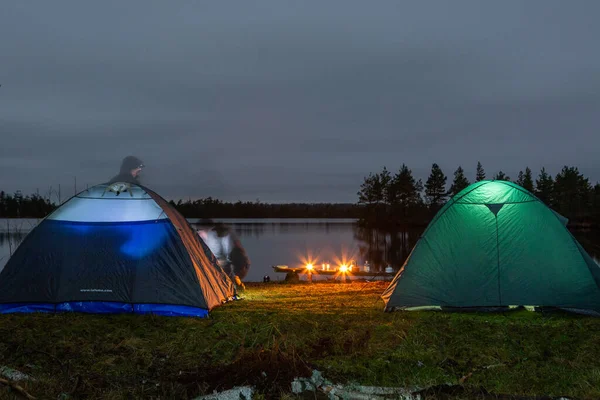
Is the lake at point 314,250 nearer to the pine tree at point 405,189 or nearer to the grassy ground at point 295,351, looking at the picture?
the grassy ground at point 295,351

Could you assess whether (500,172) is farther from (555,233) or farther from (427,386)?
(427,386)

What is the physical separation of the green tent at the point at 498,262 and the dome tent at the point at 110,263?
369 centimetres

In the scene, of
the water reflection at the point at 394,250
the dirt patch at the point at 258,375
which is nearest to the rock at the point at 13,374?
the dirt patch at the point at 258,375

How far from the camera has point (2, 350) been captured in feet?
19.3

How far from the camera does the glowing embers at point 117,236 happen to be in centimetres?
880

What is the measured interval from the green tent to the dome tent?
369cm

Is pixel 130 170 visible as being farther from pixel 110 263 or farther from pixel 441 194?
pixel 441 194

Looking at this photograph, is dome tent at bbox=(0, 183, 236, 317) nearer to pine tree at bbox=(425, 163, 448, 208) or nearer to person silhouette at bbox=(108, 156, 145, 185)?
person silhouette at bbox=(108, 156, 145, 185)

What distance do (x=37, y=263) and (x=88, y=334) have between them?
102 inches

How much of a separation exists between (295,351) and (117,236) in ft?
15.4

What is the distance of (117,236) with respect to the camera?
29.4 feet

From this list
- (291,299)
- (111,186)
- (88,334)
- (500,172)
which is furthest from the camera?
(500,172)

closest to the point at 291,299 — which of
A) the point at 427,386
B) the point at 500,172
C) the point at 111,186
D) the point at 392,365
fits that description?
the point at 111,186

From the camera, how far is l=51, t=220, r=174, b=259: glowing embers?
8805 millimetres
